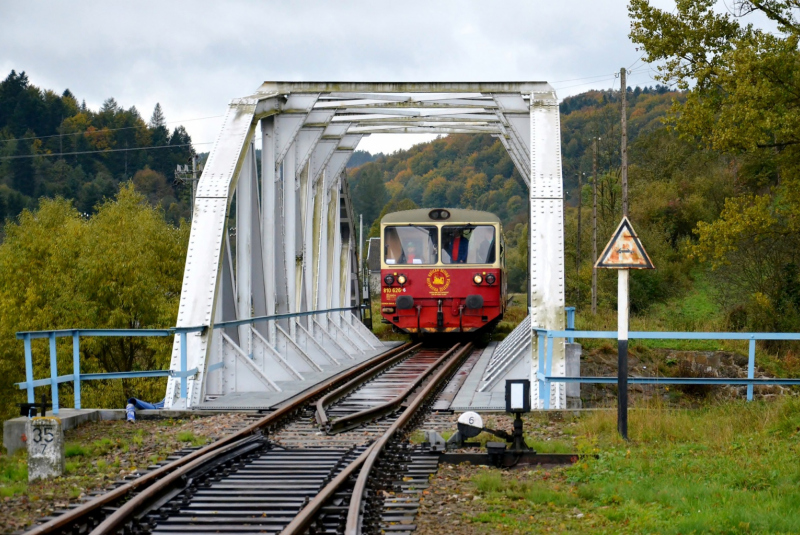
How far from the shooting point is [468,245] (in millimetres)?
20797

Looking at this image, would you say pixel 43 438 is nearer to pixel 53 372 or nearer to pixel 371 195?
pixel 53 372

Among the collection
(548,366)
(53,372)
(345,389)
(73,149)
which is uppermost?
(73,149)

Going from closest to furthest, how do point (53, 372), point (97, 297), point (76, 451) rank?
point (76, 451), point (53, 372), point (97, 297)

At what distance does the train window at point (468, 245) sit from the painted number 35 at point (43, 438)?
14343 millimetres

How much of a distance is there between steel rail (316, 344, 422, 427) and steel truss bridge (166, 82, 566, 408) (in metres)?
0.58

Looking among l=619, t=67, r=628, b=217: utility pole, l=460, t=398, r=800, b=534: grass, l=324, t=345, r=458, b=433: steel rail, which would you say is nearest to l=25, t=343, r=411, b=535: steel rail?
l=324, t=345, r=458, b=433: steel rail

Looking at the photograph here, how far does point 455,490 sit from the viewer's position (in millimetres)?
6570

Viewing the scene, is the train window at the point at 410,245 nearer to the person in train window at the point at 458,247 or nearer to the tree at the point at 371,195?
the person in train window at the point at 458,247

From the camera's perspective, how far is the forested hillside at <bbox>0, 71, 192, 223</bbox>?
9531 cm

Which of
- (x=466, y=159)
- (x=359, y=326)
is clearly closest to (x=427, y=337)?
(x=359, y=326)

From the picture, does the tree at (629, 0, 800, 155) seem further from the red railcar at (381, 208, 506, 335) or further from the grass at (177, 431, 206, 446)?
the grass at (177, 431, 206, 446)

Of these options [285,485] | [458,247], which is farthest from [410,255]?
[285,485]

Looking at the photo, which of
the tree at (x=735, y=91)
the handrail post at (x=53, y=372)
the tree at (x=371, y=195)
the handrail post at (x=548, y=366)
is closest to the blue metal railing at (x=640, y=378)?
the handrail post at (x=548, y=366)

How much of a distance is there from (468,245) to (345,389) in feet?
29.2
